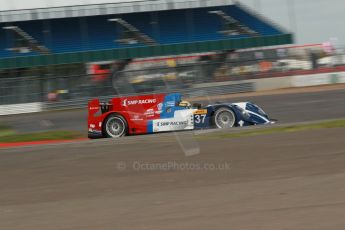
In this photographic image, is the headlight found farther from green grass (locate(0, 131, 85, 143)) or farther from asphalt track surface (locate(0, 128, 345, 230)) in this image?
green grass (locate(0, 131, 85, 143))

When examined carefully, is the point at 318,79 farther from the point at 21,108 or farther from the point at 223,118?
the point at 223,118

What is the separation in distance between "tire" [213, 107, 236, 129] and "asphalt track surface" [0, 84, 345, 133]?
124 inches

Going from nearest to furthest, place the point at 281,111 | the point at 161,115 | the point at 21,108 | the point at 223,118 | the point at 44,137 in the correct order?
1. the point at 223,118
2. the point at 161,115
3. the point at 44,137
4. the point at 281,111
5. the point at 21,108

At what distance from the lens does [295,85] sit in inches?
1113

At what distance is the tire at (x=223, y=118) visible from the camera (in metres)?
12.9

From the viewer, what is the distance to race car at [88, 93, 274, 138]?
13.0 m

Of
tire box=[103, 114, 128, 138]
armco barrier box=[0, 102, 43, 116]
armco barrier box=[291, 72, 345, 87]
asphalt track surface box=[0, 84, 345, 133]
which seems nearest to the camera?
tire box=[103, 114, 128, 138]

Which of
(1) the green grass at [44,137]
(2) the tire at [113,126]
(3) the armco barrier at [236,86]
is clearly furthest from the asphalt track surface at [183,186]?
(3) the armco barrier at [236,86]

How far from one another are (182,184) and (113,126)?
7.09m

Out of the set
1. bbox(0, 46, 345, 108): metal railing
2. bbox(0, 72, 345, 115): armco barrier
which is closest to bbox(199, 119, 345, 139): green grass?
bbox(0, 72, 345, 115): armco barrier

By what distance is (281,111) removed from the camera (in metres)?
18.4

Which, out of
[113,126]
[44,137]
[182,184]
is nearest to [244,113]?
[113,126]

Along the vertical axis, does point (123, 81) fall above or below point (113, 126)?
above

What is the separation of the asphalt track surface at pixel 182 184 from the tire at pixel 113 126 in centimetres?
259
